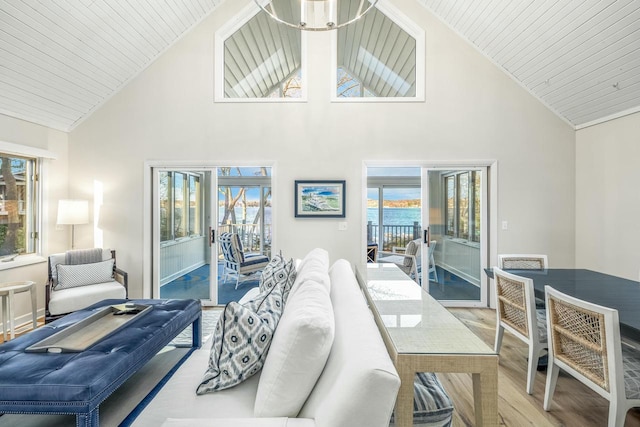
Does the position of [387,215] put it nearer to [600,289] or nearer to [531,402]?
[600,289]

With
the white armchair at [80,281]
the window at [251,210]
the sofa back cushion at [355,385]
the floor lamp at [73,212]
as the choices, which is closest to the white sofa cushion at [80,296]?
the white armchair at [80,281]

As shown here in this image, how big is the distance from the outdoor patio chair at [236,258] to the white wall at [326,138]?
967mm

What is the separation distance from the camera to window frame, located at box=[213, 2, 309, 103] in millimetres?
4102

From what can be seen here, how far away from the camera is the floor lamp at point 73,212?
3715mm

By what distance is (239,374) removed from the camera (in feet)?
4.61

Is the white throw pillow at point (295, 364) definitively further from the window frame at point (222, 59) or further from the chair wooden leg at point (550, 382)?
the window frame at point (222, 59)

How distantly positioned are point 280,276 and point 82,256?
2910 mm

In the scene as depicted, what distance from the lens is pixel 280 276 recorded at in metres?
2.16

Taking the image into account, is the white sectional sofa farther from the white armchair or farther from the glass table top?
the white armchair

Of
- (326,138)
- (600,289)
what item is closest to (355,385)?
(600,289)

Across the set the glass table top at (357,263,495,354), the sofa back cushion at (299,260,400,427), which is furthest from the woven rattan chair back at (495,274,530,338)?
the sofa back cushion at (299,260,400,427)

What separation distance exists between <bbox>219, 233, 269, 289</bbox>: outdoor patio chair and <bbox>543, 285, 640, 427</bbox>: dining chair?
3851mm

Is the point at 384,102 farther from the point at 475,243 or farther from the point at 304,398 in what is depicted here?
the point at 304,398

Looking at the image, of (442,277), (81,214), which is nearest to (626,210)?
(442,277)
